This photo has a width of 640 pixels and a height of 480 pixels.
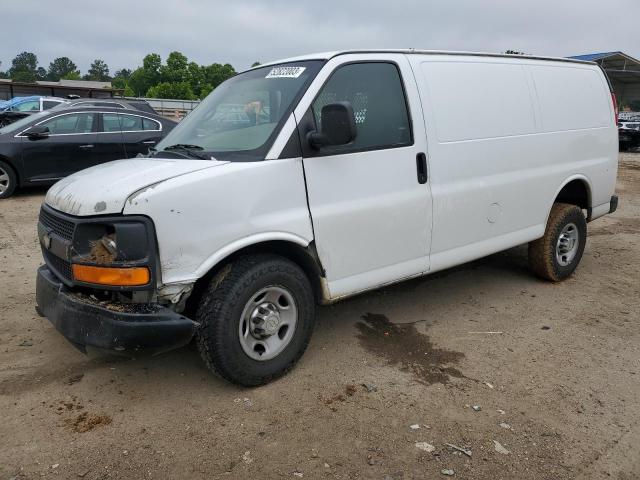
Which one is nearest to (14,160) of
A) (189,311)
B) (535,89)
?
(189,311)

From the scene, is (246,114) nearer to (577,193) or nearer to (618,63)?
(577,193)

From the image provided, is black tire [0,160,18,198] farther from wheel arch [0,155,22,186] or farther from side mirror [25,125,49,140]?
side mirror [25,125,49,140]

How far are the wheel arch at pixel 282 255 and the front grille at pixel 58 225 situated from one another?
0.77 m

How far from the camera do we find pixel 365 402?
10.6ft

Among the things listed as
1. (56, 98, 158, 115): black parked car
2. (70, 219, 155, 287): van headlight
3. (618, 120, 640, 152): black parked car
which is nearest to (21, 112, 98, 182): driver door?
(56, 98, 158, 115): black parked car

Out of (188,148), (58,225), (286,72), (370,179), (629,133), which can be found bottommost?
(58,225)

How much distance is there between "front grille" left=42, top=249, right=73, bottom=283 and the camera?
10.1ft

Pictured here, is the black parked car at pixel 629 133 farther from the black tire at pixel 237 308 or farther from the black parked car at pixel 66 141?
the black tire at pixel 237 308

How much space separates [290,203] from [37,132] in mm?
7815

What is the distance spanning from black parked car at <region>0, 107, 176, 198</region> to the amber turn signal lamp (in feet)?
21.9

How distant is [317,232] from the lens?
133 inches

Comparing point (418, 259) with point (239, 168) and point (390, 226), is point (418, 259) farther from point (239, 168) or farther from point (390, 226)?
point (239, 168)

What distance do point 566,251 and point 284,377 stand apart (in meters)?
3.54

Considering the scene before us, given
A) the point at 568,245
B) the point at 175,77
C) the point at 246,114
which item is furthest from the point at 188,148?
the point at 175,77
